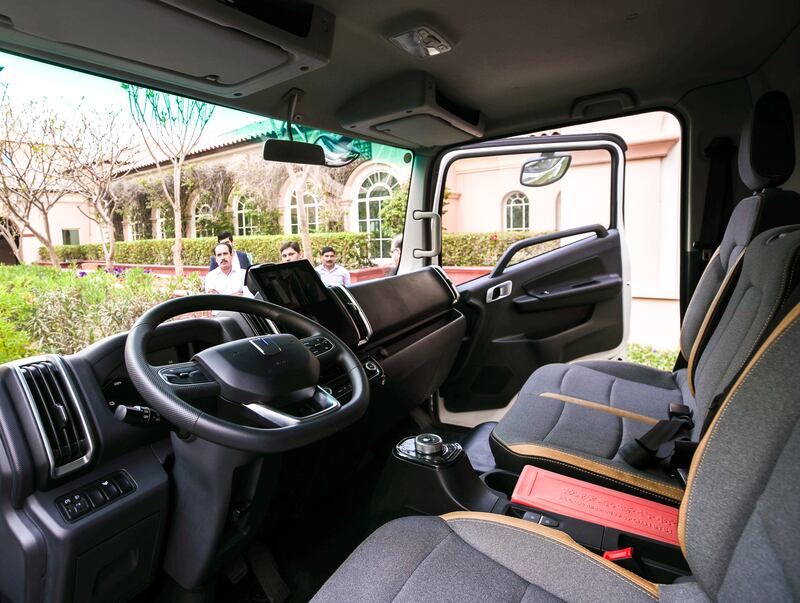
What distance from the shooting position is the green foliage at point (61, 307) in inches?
55.2

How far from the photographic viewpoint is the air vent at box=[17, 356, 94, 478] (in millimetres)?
1025

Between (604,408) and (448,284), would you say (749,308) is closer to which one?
(604,408)

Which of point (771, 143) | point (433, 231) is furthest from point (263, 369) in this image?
point (433, 231)

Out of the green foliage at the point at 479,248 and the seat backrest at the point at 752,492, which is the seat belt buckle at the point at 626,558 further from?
the green foliage at the point at 479,248

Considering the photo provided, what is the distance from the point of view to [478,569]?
3.22 ft

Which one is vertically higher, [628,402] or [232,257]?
[232,257]

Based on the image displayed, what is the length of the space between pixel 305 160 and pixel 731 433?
1790 millimetres

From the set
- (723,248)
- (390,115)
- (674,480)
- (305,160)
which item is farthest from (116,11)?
(723,248)

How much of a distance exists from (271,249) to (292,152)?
711mm

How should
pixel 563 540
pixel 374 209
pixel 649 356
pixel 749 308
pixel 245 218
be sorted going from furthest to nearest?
pixel 649 356 < pixel 374 209 < pixel 245 218 < pixel 749 308 < pixel 563 540

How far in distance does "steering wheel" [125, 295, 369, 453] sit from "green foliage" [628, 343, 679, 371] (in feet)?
11.6

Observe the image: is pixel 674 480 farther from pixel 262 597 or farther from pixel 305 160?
pixel 305 160

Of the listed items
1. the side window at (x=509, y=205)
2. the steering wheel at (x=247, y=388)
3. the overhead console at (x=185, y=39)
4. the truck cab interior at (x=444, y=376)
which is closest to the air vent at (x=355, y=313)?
the truck cab interior at (x=444, y=376)

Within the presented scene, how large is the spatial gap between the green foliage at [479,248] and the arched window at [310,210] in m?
0.81
